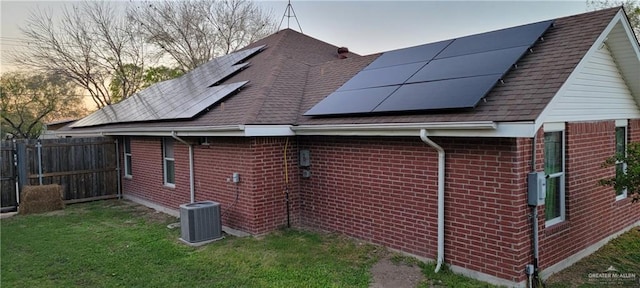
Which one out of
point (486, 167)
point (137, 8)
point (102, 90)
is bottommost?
point (486, 167)

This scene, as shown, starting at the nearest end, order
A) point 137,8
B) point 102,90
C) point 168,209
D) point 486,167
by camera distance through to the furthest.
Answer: point 486,167
point 168,209
point 137,8
point 102,90

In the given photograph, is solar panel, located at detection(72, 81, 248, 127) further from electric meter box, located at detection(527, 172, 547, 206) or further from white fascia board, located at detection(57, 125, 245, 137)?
electric meter box, located at detection(527, 172, 547, 206)

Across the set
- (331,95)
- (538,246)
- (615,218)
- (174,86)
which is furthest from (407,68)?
(174,86)

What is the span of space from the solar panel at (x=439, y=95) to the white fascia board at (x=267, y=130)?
187cm

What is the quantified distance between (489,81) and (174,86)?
10535mm

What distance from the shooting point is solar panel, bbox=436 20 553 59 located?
620cm

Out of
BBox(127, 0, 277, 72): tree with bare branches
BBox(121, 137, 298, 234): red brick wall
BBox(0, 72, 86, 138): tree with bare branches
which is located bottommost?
BBox(121, 137, 298, 234): red brick wall

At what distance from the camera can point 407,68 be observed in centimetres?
743

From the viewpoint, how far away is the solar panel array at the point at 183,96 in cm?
958

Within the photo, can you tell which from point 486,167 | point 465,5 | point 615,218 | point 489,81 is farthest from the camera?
point 465,5

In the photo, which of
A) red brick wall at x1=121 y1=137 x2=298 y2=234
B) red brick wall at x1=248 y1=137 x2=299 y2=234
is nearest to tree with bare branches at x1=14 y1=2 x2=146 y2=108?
red brick wall at x1=121 y1=137 x2=298 y2=234

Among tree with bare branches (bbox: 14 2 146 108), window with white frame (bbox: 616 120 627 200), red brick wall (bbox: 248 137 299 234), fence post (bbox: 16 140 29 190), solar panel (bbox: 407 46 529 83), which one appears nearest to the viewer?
solar panel (bbox: 407 46 529 83)

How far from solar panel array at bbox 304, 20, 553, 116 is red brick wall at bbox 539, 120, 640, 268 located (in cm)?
146

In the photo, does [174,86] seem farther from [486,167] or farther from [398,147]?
[486,167]
